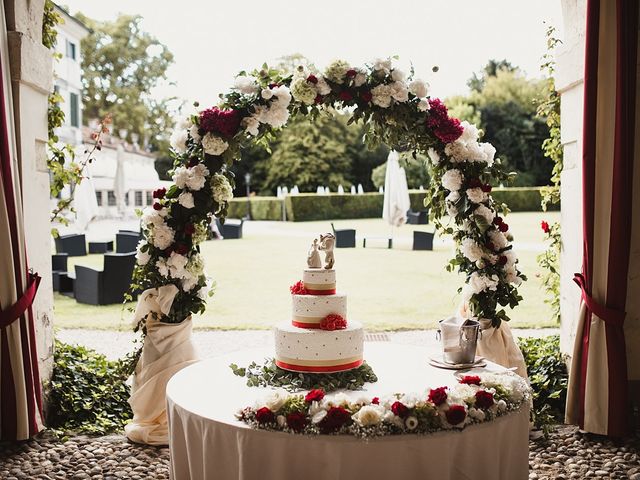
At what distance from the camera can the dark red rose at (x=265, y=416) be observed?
3076 mm

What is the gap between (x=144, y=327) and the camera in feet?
16.9

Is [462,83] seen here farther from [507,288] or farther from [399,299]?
[507,288]

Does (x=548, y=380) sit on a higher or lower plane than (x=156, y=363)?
lower

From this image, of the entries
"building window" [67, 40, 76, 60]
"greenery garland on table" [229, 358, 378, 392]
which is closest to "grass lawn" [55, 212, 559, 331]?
"greenery garland on table" [229, 358, 378, 392]

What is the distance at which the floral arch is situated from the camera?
498 cm

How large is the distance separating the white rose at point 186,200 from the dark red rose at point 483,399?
105 inches

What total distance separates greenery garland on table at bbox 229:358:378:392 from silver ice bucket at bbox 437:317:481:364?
1.67ft

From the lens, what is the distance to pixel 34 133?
17.3ft

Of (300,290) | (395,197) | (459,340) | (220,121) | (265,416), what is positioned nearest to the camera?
(265,416)

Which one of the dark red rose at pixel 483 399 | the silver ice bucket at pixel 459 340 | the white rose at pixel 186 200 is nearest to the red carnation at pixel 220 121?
the white rose at pixel 186 200

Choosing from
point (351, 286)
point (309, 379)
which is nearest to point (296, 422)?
point (309, 379)

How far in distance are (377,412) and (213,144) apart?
2.64m

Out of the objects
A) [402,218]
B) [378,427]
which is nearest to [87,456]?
[378,427]

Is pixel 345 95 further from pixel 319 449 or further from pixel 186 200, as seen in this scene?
pixel 319 449
